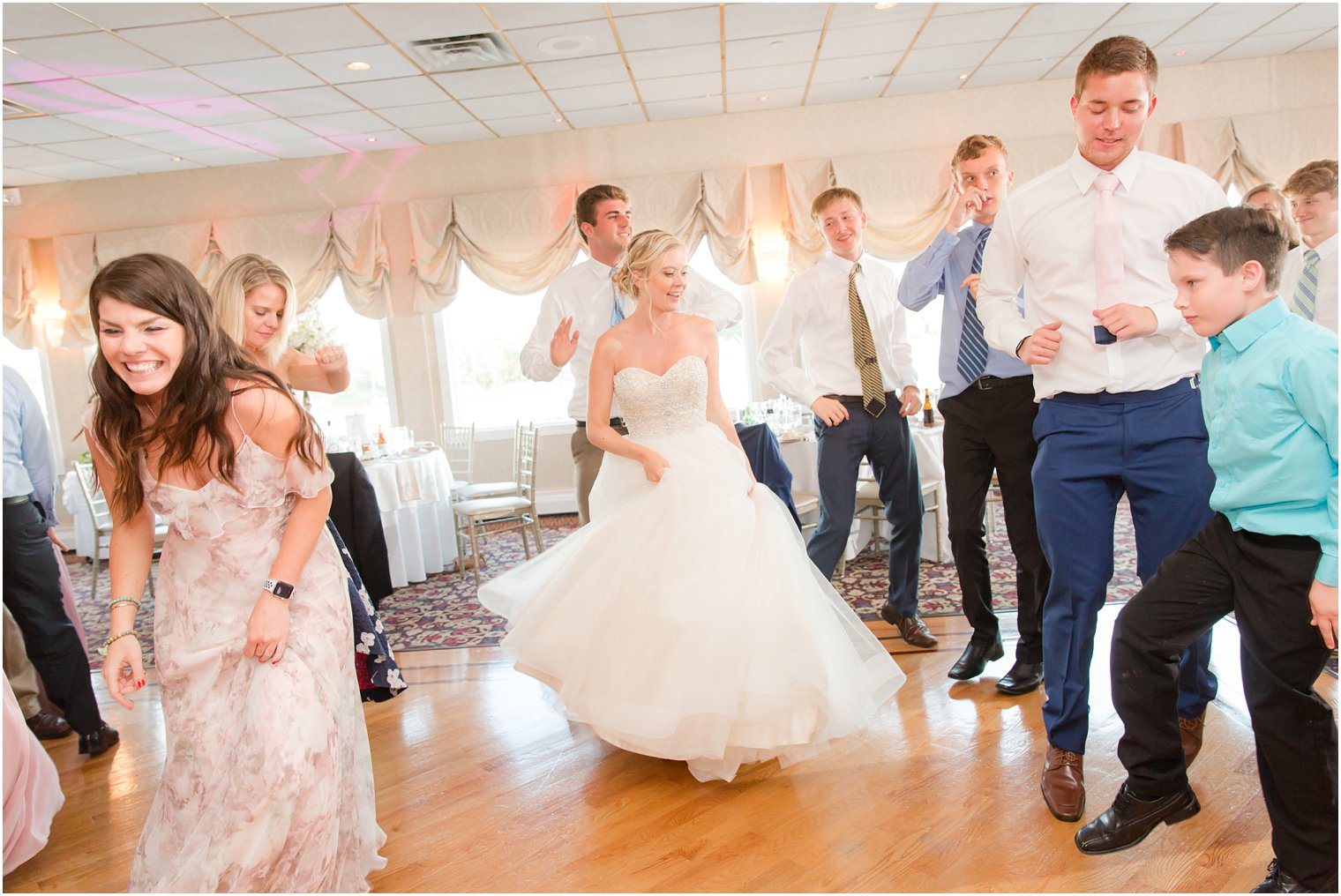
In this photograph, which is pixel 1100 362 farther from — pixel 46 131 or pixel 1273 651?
pixel 46 131

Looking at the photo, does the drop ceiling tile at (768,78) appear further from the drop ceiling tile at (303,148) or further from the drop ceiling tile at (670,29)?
the drop ceiling tile at (303,148)

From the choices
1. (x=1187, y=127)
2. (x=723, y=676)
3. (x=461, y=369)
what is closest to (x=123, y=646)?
(x=723, y=676)

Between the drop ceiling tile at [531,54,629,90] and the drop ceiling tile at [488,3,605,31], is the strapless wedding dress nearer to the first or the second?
the drop ceiling tile at [488,3,605,31]

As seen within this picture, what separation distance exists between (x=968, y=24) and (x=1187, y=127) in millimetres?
2777

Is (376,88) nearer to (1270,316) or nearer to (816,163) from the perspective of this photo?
(816,163)

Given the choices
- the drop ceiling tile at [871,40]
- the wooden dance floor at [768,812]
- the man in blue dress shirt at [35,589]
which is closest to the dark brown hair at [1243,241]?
the wooden dance floor at [768,812]

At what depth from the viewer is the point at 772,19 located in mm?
5797

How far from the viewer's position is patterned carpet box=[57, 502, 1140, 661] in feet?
15.0

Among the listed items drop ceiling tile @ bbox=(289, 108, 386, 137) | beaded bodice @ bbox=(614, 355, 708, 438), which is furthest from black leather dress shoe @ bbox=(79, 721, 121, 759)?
drop ceiling tile @ bbox=(289, 108, 386, 137)

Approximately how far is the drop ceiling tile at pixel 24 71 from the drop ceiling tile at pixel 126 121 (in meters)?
0.75

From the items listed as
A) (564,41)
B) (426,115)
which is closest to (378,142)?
(426,115)

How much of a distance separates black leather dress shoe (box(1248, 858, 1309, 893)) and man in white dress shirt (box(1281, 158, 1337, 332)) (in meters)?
2.73

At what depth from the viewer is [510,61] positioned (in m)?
6.25

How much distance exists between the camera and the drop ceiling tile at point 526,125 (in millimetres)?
7781
